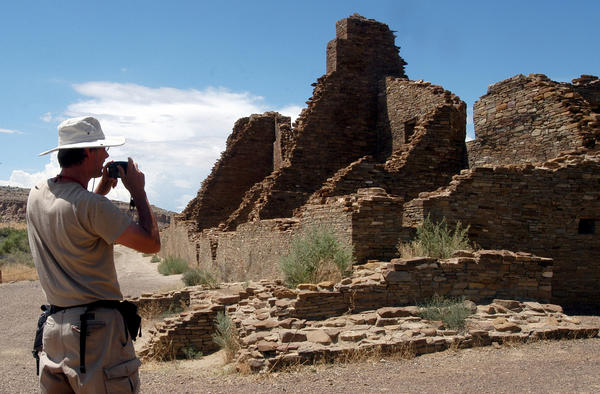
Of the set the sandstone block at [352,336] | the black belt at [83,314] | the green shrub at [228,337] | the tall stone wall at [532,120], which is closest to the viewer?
the black belt at [83,314]

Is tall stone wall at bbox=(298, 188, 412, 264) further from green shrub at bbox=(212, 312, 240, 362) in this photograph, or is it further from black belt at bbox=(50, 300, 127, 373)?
black belt at bbox=(50, 300, 127, 373)

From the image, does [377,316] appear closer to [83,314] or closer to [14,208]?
[83,314]

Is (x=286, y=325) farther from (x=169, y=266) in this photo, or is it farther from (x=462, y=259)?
(x=169, y=266)

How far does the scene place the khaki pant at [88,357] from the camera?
282 centimetres

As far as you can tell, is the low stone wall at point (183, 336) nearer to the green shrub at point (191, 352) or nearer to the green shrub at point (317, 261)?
the green shrub at point (191, 352)

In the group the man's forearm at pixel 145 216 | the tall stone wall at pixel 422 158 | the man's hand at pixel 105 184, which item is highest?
the tall stone wall at pixel 422 158

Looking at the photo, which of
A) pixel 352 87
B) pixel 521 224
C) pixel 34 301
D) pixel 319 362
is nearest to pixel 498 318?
pixel 319 362

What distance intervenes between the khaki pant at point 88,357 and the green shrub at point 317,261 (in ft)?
21.6

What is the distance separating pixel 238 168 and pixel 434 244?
590 inches

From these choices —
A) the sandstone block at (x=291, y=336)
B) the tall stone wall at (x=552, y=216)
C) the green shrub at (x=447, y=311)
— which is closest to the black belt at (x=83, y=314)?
the sandstone block at (x=291, y=336)

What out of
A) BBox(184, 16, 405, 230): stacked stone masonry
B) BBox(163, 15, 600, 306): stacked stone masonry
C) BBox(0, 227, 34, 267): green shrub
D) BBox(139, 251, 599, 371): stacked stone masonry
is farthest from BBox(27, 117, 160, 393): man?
BBox(0, 227, 34, 267): green shrub

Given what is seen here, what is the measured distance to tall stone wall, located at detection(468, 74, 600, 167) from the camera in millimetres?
12781

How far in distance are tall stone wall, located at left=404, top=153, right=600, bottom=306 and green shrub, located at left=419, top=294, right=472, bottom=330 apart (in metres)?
2.95

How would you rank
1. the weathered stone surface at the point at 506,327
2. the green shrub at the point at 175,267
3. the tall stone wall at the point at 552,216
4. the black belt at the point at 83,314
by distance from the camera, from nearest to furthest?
the black belt at the point at 83,314 < the weathered stone surface at the point at 506,327 < the tall stone wall at the point at 552,216 < the green shrub at the point at 175,267
